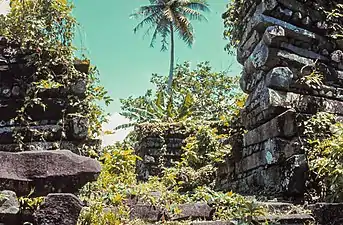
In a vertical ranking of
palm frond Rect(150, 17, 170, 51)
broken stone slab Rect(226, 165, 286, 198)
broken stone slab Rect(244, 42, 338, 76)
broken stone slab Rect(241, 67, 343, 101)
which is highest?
palm frond Rect(150, 17, 170, 51)

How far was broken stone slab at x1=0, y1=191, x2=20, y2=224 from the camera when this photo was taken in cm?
205

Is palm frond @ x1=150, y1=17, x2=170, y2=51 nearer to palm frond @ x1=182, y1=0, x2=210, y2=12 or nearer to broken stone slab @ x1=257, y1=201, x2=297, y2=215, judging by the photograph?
palm frond @ x1=182, y1=0, x2=210, y2=12

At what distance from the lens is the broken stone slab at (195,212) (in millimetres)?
2892

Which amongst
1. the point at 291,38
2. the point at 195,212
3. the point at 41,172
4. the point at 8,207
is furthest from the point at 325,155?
the point at 8,207

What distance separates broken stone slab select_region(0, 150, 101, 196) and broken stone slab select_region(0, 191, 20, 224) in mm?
85

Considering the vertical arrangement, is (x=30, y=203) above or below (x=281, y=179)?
below

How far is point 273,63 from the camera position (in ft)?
14.8

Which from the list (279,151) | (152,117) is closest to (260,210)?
(279,151)

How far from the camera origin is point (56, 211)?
2055 millimetres

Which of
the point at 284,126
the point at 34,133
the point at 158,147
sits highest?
the point at 284,126

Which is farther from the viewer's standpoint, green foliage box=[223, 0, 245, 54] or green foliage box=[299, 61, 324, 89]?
green foliage box=[223, 0, 245, 54]

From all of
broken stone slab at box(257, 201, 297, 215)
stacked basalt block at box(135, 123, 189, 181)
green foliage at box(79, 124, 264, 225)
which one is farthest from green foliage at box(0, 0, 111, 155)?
stacked basalt block at box(135, 123, 189, 181)

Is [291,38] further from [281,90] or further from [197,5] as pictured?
[197,5]

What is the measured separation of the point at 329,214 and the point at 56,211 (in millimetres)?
2046
